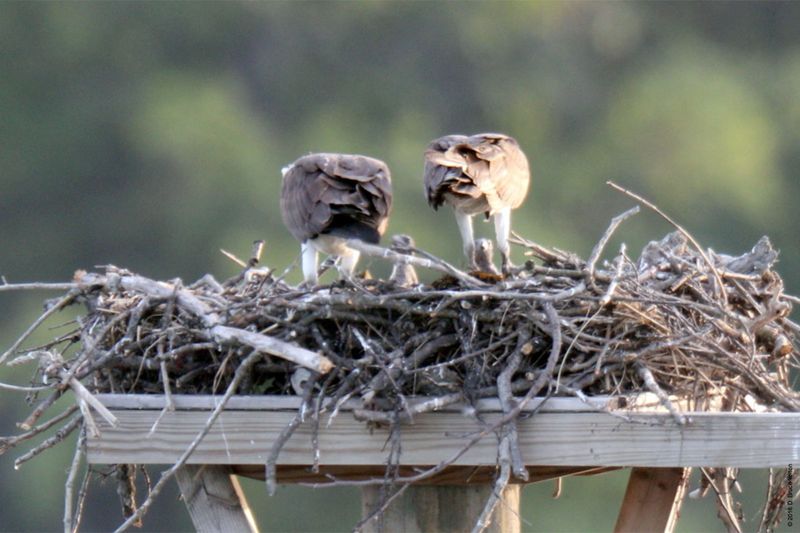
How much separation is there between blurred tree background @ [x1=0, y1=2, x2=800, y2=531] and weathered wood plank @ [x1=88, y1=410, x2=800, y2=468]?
24.3 ft

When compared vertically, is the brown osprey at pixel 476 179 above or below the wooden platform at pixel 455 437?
above

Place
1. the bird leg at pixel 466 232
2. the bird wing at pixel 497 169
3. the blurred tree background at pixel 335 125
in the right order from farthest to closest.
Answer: the blurred tree background at pixel 335 125 → the bird leg at pixel 466 232 → the bird wing at pixel 497 169

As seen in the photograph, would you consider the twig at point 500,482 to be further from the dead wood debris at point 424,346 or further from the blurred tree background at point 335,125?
the blurred tree background at point 335,125

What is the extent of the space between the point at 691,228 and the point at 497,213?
7.98m

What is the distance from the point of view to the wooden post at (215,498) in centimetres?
352

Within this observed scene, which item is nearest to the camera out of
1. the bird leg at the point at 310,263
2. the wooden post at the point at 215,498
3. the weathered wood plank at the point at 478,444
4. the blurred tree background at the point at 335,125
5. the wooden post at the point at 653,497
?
the weathered wood plank at the point at 478,444

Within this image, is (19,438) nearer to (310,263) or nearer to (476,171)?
(310,263)

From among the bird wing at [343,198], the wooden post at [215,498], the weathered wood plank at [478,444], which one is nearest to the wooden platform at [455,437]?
the weathered wood plank at [478,444]

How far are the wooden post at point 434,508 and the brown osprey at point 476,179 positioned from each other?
766 mm


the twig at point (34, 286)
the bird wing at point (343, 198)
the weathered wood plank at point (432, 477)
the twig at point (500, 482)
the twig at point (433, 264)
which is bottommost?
the twig at point (500, 482)

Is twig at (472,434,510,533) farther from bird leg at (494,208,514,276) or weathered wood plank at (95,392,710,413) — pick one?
bird leg at (494,208,514,276)

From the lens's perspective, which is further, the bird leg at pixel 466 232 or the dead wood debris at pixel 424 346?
the bird leg at pixel 466 232

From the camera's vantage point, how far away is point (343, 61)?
13.5 m

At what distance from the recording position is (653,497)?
145 inches
